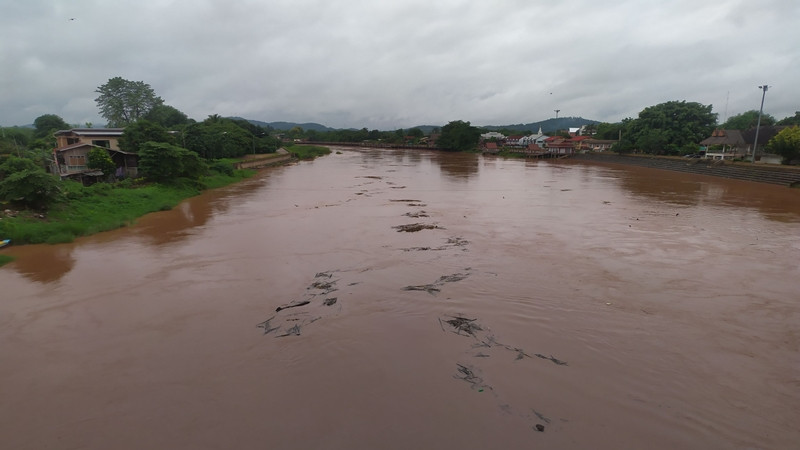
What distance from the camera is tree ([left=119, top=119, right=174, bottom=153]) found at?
29125mm

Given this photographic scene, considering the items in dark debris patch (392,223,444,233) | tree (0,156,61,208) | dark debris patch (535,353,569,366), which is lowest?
dark debris patch (535,353,569,366)

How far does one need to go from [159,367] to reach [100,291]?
4.20 m

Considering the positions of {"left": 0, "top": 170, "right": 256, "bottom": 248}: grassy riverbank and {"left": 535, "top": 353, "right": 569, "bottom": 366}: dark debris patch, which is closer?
{"left": 535, "top": 353, "right": 569, "bottom": 366}: dark debris patch

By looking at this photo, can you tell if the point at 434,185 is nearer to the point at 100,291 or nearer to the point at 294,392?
the point at 100,291

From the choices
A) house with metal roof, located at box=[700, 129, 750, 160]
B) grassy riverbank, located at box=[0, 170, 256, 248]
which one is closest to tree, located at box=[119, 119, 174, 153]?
grassy riverbank, located at box=[0, 170, 256, 248]

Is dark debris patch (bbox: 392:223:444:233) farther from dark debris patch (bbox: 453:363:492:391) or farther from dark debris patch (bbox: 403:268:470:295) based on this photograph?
dark debris patch (bbox: 453:363:492:391)

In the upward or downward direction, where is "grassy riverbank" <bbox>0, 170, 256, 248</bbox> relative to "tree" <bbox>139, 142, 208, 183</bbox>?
downward

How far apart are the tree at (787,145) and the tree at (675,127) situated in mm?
14368

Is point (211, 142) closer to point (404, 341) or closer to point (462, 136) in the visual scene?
point (404, 341)

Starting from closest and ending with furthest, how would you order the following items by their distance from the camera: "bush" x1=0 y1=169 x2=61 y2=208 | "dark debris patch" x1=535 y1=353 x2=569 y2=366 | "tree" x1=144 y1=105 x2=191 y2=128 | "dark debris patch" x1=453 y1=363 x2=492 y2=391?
"dark debris patch" x1=453 y1=363 x2=492 y2=391 → "dark debris patch" x1=535 y1=353 x2=569 y2=366 → "bush" x1=0 y1=169 x2=61 y2=208 → "tree" x1=144 y1=105 x2=191 y2=128

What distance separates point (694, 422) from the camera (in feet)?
14.2

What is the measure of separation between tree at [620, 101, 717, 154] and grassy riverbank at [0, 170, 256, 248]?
156 feet

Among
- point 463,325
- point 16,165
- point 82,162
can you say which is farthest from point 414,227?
point 82,162

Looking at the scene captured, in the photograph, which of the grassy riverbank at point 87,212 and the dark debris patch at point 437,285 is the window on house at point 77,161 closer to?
the grassy riverbank at point 87,212
